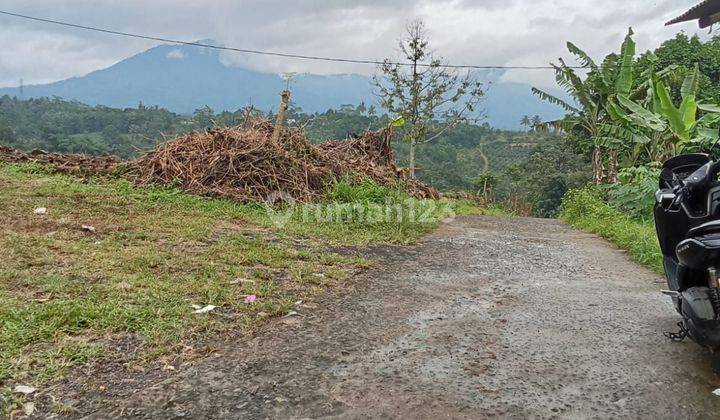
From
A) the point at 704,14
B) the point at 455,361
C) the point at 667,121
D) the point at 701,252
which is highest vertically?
the point at 704,14

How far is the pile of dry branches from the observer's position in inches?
356

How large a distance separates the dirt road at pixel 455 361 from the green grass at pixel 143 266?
0.42 metres

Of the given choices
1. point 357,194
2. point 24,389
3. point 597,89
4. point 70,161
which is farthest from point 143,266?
point 597,89

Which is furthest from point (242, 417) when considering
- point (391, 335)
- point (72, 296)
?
point (72, 296)

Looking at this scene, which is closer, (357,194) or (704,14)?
(357,194)

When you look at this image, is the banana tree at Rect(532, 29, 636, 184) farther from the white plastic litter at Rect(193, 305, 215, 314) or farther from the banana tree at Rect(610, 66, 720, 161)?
the white plastic litter at Rect(193, 305, 215, 314)

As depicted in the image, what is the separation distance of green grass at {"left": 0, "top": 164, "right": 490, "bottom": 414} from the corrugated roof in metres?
8.16

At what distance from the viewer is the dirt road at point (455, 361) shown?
2229mm

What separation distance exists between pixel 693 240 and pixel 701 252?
67 millimetres

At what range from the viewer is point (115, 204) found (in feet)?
23.8

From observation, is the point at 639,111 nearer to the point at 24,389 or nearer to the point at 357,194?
the point at 357,194

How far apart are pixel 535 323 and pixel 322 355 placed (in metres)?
1.59

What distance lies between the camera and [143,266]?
4.26 m

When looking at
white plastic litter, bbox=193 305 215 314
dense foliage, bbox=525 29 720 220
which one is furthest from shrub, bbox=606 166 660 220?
white plastic litter, bbox=193 305 215 314
